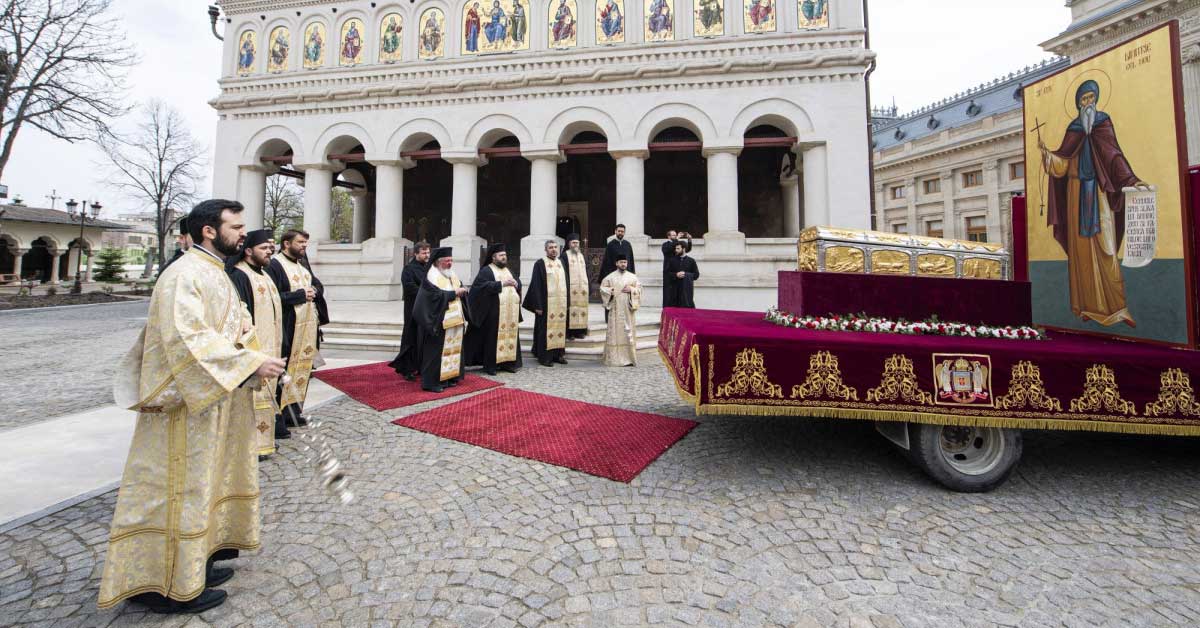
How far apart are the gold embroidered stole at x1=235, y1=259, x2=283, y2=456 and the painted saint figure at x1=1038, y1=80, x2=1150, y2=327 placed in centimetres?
627

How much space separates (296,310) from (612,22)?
508 inches

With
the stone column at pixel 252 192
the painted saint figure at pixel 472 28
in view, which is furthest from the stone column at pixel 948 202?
the stone column at pixel 252 192

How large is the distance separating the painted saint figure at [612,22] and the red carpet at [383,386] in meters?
11.7

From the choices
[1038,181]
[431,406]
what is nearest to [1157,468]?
[1038,181]

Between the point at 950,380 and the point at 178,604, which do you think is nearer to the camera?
the point at 178,604

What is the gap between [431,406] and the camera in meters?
5.00

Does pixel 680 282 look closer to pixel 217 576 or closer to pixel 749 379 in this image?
pixel 749 379

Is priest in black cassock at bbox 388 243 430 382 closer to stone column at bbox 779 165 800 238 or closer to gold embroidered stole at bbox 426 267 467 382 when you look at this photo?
gold embroidered stole at bbox 426 267 467 382

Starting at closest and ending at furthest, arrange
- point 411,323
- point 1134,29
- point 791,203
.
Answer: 1. point 411,323
2. point 791,203
3. point 1134,29

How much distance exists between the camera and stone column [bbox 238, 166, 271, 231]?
15.0 m

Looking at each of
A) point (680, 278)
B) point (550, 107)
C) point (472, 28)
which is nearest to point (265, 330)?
point (680, 278)

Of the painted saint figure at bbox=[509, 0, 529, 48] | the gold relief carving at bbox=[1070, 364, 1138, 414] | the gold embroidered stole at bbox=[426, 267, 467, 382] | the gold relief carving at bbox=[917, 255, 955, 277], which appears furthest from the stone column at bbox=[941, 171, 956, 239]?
the gold embroidered stole at bbox=[426, 267, 467, 382]

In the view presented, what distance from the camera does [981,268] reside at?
4.31 metres

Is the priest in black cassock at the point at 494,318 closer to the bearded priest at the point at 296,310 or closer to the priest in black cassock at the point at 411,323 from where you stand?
the priest in black cassock at the point at 411,323
